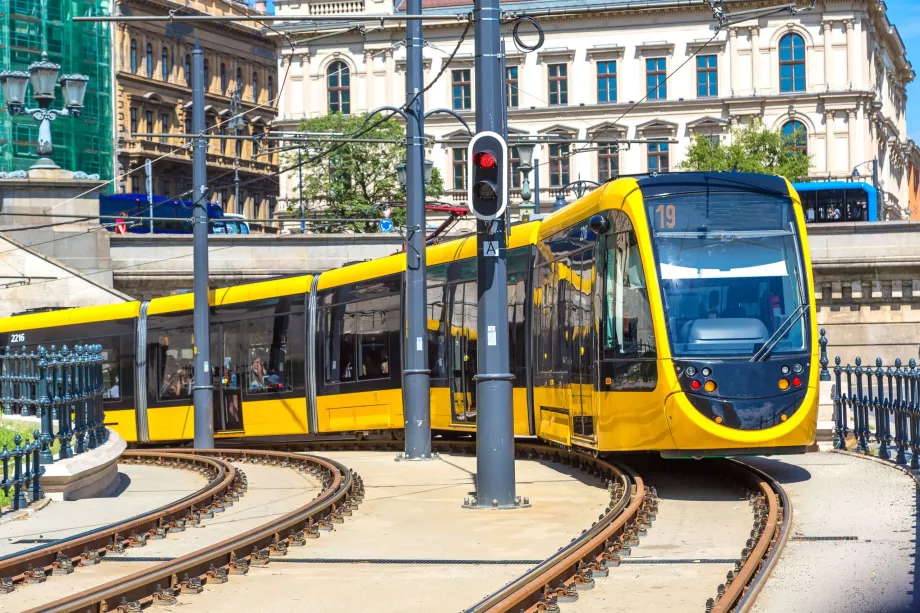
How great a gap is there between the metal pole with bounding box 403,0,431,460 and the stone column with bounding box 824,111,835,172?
2353 inches

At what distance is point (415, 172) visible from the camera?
20438 mm

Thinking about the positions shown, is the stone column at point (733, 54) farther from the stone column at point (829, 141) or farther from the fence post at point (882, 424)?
the fence post at point (882, 424)

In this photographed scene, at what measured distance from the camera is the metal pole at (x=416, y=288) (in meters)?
20.2

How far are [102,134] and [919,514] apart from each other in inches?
2529

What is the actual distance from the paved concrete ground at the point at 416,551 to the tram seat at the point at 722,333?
1.73 m

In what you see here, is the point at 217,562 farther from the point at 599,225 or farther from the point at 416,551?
the point at 599,225

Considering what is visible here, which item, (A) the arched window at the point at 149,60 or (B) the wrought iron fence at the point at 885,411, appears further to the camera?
(A) the arched window at the point at 149,60

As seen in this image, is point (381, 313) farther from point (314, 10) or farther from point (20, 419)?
point (314, 10)

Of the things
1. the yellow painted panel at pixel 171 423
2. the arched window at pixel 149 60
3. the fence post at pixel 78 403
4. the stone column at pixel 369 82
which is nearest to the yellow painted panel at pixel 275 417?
the yellow painted panel at pixel 171 423

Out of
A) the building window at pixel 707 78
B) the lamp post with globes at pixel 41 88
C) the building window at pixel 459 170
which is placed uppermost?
the building window at pixel 707 78

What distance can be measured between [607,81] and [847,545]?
234ft

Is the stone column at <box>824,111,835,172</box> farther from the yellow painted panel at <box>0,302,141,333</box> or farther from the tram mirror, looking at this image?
the tram mirror

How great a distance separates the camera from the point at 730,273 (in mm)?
14242

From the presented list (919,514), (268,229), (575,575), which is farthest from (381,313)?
(268,229)
